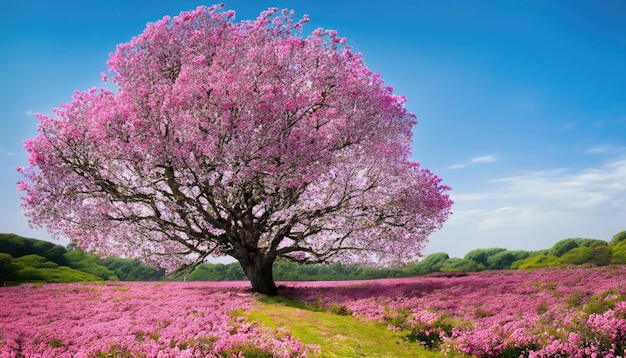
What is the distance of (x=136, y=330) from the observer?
1174 centimetres

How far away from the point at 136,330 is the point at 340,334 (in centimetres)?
616

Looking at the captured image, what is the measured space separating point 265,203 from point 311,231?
347 cm

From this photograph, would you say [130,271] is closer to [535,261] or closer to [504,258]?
[504,258]

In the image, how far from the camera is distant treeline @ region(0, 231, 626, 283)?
34.6m

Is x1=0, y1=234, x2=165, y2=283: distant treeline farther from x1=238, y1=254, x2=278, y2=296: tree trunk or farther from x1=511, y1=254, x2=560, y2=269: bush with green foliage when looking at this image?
x1=511, y1=254, x2=560, y2=269: bush with green foliage

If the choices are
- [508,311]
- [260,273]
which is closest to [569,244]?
[508,311]

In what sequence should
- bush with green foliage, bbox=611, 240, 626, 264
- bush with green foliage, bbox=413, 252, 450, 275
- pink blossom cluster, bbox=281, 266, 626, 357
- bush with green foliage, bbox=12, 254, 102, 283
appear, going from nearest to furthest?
pink blossom cluster, bbox=281, 266, 626, 357, bush with green foliage, bbox=611, 240, 626, 264, bush with green foliage, bbox=12, 254, 102, 283, bush with green foliage, bbox=413, 252, 450, 275

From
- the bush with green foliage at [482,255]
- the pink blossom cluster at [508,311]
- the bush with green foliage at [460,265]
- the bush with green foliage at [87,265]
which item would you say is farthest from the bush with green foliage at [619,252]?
the bush with green foliage at [87,265]

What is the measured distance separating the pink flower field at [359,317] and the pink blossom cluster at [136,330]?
34mm

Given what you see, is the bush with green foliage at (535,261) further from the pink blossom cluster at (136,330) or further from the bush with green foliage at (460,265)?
the pink blossom cluster at (136,330)

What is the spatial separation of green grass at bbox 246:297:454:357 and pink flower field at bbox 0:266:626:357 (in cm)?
55

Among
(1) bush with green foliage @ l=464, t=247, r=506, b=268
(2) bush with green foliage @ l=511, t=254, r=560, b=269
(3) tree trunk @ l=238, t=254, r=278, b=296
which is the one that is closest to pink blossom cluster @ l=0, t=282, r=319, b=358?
(3) tree trunk @ l=238, t=254, r=278, b=296

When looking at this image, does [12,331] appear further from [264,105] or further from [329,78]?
[329,78]

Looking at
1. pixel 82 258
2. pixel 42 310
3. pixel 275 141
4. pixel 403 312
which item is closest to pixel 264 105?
pixel 275 141
